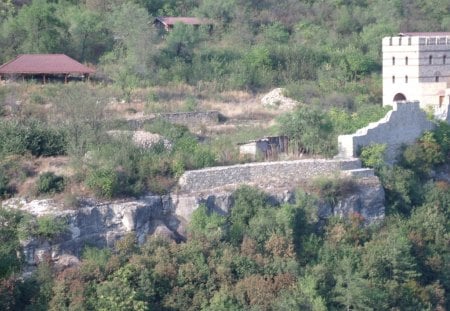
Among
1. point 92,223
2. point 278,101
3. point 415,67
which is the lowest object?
point 92,223

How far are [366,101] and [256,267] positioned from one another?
13337 millimetres

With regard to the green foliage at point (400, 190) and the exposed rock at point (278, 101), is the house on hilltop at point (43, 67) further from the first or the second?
the green foliage at point (400, 190)

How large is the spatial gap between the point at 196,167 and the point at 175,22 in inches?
626

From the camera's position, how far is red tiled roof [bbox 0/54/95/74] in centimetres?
3344

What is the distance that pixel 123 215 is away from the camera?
80.8 feet

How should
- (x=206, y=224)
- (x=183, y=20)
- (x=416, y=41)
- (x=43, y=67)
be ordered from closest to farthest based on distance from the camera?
(x=206, y=224), (x=43, y=67), (x=416, y=41), (x=183, y=20)

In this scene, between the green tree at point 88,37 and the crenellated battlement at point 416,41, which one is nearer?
the crenellated battlement at point 416,41

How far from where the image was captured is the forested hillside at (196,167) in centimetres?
2341

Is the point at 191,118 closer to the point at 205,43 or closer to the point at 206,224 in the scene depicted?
the point at 206,224

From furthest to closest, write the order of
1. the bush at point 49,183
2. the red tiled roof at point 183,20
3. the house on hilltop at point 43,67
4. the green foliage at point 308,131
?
the red tiled roof at point 183,20 → the house on hilltop at point 43,67 → the green foliage at point 308,131 → the bush at point 49,183

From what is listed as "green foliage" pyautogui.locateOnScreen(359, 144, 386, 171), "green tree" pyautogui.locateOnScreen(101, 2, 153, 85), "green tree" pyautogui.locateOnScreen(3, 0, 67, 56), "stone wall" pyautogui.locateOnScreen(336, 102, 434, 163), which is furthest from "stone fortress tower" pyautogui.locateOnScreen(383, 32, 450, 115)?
"green tree" pyautogui.locateOnScreen(3, 0, 67, 56)

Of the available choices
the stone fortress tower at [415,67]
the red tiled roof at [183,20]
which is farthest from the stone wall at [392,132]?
the red tiled roof at [183,20]

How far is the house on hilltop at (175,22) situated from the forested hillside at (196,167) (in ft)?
8.80

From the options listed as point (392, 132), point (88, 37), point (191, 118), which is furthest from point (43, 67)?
point (392, 132)
